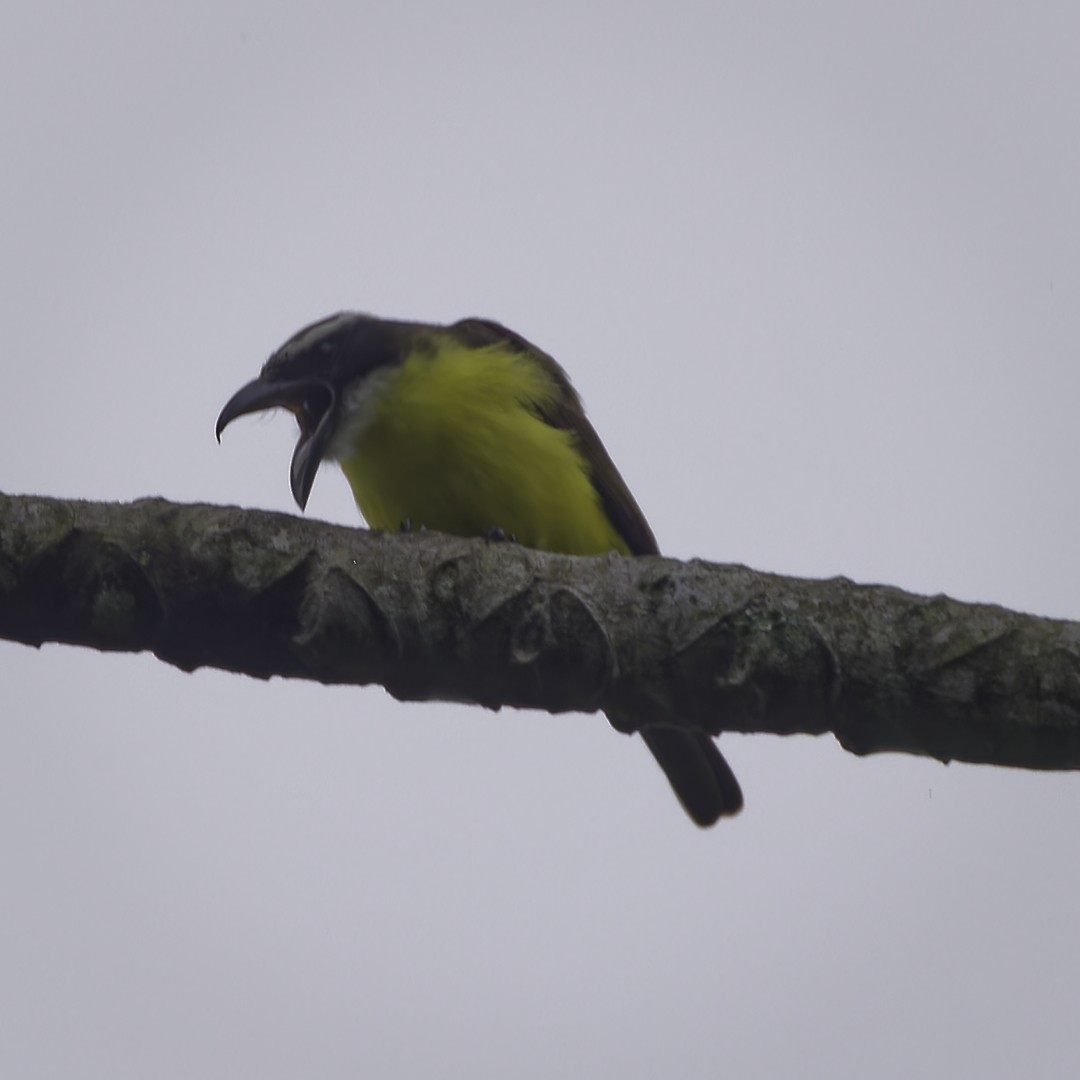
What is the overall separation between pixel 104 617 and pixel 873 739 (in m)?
1.69

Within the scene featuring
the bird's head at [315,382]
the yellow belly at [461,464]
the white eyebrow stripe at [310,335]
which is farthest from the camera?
the white eyebrow stripe at [310,335]

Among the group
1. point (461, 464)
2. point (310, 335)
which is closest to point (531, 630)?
point (461, 464)

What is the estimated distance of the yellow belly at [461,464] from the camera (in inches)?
198

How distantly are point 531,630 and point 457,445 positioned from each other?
6.41 ft

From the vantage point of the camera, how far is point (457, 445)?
5.03 metres

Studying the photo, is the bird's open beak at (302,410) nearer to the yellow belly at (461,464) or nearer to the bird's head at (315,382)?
the bird's head at (315,382)

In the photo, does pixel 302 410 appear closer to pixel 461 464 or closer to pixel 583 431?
pixel 461 464

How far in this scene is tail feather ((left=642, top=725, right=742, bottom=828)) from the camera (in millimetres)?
5402

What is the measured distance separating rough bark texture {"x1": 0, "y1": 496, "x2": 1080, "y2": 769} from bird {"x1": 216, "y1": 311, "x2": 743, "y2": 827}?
163cm

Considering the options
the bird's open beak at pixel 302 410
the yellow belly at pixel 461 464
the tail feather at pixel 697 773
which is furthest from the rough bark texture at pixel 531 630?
the tail feather at pixel 697 773

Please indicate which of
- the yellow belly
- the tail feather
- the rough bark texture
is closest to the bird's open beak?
the yellow belly

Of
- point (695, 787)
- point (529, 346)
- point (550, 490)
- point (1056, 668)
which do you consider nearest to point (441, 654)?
point (1056, 668)

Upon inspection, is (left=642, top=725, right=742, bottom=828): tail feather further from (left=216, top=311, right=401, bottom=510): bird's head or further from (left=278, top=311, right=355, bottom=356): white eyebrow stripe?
(left=278, top=311, right=355, bottom=356): white eyebrow stripe

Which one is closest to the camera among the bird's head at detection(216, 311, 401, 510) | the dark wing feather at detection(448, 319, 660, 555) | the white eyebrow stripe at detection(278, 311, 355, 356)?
the bird's head at detection(216, 311, 401, 510)
